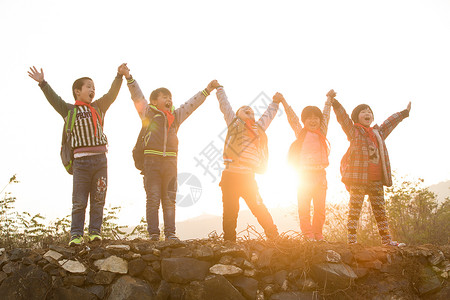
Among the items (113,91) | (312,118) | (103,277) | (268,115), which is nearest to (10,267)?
(103,277)

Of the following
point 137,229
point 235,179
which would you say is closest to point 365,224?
point 235,179

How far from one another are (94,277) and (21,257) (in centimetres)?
83

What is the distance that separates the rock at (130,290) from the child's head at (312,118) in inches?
122

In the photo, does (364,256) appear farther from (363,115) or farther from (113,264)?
(113,264)

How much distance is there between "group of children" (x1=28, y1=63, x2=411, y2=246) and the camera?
4375 mm

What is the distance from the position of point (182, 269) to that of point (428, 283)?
3.06 metres

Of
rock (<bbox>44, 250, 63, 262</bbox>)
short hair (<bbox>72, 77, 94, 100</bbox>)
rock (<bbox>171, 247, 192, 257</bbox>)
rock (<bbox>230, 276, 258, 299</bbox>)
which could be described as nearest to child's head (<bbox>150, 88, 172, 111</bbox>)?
short hair (<bbox>72, 77, 94, 100</bbox>)

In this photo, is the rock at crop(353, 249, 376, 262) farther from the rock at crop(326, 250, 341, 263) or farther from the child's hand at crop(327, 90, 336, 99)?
the child's hand at crop(327, 90, 336, 99)

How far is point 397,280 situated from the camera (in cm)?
423

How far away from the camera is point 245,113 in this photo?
16.7 feet

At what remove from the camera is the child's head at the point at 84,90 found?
4.55 meters

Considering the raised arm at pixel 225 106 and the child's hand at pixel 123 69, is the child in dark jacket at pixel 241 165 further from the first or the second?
the child's hand at pixel 123 69

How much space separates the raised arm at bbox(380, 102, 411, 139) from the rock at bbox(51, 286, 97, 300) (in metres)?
4.68

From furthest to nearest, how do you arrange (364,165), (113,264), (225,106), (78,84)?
1. (364,165)
2. (225,106)
3. (78,84)
4. (113,264)
